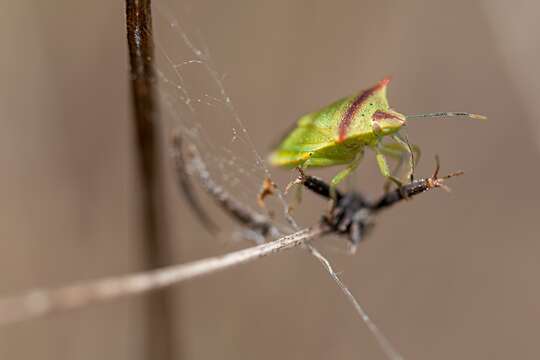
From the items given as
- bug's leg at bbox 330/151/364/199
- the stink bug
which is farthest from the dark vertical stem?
bug's leg at bbox 330/151/364/199

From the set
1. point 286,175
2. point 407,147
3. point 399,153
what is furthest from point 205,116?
point 407,147

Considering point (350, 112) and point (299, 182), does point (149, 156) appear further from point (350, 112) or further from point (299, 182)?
point (350, 112)

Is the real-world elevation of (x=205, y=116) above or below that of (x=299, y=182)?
below

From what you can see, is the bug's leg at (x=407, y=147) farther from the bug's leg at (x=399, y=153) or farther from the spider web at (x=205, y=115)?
the spider web at (x=205, y=115)

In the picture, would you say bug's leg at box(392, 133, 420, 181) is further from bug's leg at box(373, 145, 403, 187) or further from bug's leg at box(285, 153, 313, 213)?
bug's leg at box(285, 153, 313, 213)

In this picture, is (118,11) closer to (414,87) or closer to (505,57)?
(414,87)

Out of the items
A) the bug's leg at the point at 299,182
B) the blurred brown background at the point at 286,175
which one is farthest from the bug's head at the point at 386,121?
the blurred brown background at the point at 286,175
